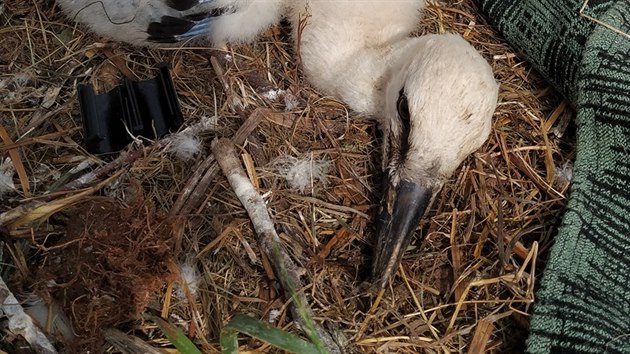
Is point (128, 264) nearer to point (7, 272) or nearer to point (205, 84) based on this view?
point (7, 272)

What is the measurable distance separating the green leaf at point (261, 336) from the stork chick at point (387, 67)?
35cm

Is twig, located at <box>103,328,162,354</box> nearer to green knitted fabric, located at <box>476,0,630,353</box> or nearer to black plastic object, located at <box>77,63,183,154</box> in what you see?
black plastic object, located at <box>77,63,183,154</box>

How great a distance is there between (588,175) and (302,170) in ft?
2.48

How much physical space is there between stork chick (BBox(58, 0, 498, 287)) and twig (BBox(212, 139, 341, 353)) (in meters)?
0.20

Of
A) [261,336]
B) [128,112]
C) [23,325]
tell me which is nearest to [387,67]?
[128,112]

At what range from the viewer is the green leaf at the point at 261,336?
1312mm

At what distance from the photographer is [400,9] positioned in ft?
6.47

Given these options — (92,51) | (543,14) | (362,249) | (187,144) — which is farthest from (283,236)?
(543,14)

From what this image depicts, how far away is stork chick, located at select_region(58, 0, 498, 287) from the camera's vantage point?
1.61 metres

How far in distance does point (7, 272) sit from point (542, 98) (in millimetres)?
1590

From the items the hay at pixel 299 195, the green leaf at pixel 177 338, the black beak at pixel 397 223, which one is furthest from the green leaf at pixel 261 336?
the black beak at pixel 397 223

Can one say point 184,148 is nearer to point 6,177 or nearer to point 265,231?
point 265,231

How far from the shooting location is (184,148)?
5.93ft

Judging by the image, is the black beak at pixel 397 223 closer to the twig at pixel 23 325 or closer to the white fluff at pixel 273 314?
the white fluff at pixel 273 314
